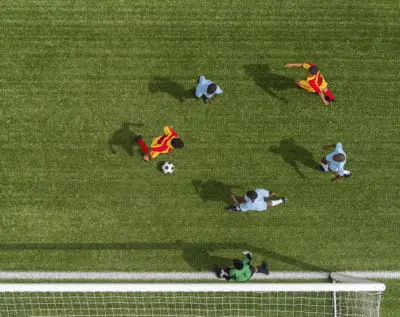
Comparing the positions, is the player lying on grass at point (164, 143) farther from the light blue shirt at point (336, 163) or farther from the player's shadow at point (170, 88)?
the light blue shirt at point (336, 163)

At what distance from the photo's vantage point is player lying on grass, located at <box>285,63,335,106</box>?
20.9ft

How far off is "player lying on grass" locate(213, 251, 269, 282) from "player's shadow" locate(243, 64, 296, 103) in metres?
2.78

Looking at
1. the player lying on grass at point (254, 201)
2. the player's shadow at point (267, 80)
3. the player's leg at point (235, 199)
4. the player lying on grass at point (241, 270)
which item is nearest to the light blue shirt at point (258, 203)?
the player lying on grass at point (254, 201)

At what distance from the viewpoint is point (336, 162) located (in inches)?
251

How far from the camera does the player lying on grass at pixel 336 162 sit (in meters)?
6.31

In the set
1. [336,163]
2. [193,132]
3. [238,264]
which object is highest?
[193,132]

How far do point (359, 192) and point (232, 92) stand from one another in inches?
110

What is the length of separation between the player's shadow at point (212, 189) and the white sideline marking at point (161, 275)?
1315 mm

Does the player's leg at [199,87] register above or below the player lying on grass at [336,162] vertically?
above

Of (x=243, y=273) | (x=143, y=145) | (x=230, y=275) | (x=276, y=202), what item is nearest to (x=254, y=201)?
(x=276, y=202)

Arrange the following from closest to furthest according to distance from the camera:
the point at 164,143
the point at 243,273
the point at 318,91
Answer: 1. the point at 243,273
2. the point at 164,143
3. the point at 318,91

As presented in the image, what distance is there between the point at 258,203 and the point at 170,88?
2453mm

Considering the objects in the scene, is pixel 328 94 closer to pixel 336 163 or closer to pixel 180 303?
pixel 336 163

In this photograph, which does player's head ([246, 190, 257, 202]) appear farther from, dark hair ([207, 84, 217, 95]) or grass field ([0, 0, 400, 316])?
dark hair ([207, 84, 217, 95])
